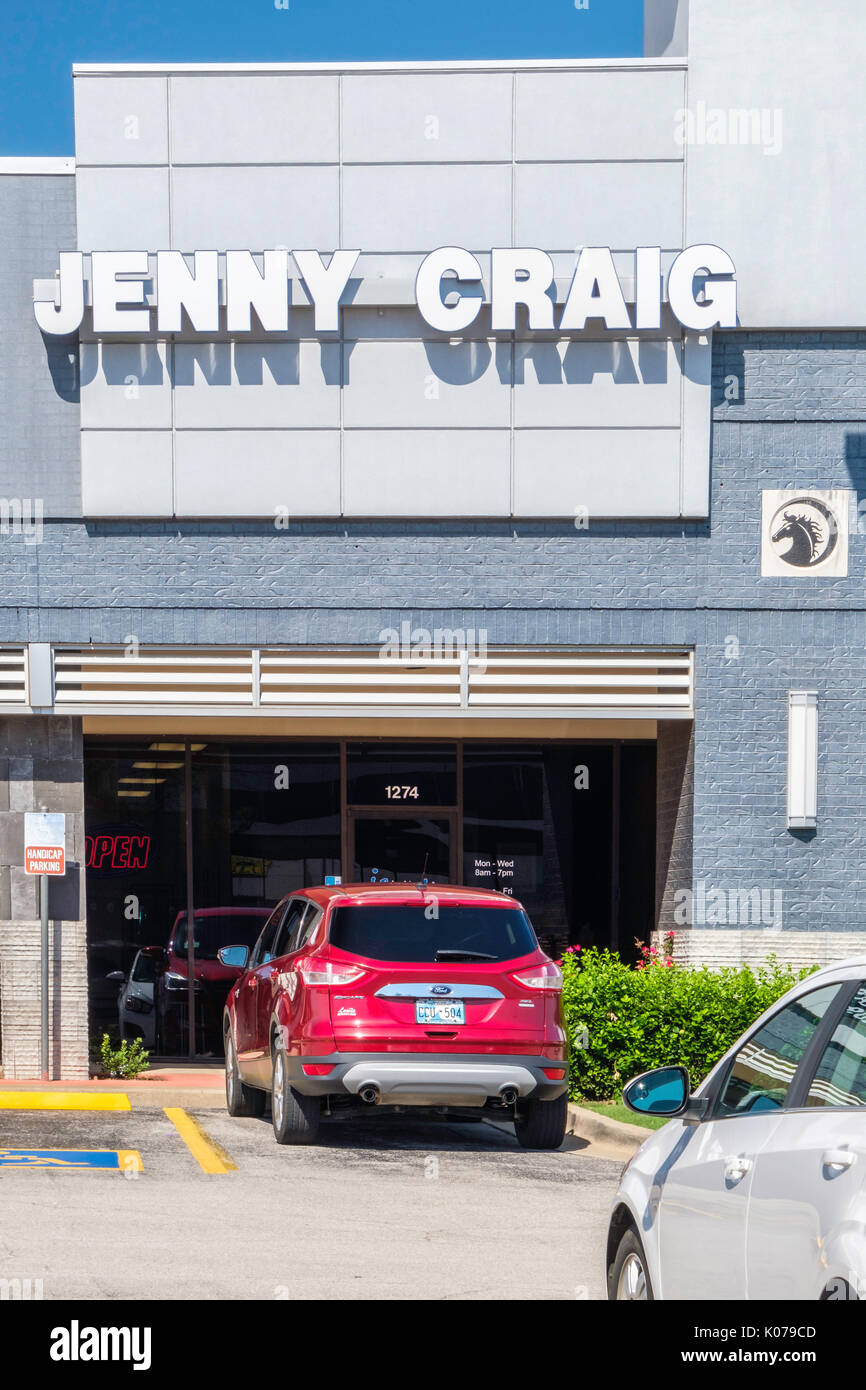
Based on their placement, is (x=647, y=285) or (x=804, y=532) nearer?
(x=647, y=285)

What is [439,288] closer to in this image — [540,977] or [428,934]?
[428,934]

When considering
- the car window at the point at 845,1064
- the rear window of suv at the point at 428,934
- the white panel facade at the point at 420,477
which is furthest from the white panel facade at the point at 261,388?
the car window at the point at 845,1064

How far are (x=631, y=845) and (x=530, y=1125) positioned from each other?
7120 millimetres

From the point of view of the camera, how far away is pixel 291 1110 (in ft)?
36.1

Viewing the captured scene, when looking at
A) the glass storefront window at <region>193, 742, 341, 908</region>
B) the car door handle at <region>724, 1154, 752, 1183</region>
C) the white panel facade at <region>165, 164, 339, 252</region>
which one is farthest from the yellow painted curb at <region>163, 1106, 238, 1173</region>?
the white panel facade at <region>165, 164, 339, 252</region>

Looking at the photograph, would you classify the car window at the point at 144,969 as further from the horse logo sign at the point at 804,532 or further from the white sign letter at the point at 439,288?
the horse logo sign at the point at 804,532

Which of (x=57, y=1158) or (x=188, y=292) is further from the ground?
(x=188, y=292)

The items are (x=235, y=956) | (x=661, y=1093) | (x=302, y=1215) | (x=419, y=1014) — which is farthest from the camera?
(x=235, y=956)

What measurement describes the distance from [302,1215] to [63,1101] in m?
5.88

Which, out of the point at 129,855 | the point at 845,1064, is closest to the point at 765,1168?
the point at 845,1064

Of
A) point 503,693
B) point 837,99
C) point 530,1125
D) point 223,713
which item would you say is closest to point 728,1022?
point 530,1125

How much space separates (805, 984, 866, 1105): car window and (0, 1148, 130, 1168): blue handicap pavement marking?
22.6ft

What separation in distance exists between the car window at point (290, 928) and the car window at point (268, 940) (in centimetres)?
13
